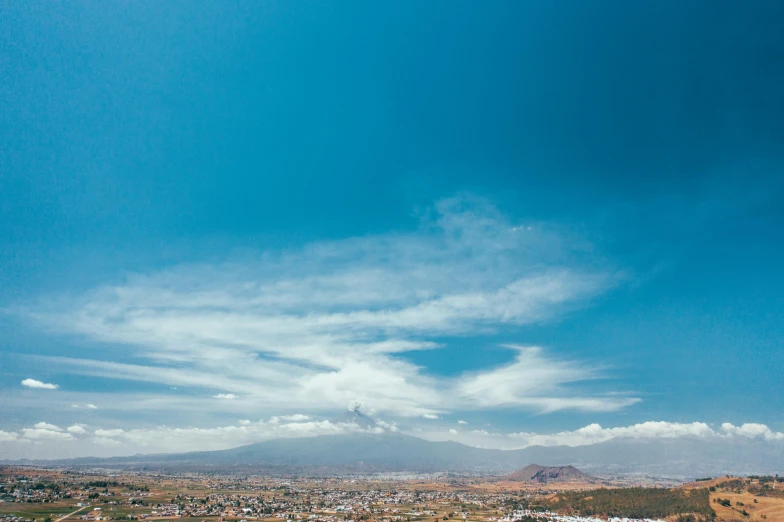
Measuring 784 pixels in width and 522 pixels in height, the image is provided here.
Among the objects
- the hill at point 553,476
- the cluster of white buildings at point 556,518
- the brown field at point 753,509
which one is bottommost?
the hill at point 553,476

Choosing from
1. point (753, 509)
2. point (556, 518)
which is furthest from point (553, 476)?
point (753, 509)

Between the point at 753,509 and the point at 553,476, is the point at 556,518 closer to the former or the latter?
the point at 753,509

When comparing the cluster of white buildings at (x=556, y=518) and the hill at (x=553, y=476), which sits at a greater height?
the cluster of white buildings at (x=556, y=518)

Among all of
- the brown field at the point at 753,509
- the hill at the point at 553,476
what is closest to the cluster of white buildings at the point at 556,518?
the brown field at the point at 753,509

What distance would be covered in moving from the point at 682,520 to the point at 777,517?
10666 mm

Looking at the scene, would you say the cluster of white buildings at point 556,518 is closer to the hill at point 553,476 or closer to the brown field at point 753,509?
the brown field at point 753,509

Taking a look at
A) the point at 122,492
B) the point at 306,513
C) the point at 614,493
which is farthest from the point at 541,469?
the point at 122,492

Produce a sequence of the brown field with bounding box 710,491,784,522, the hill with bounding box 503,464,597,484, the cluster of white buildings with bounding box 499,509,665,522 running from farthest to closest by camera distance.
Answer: the hill with bounding box 503,464,597,484 < the cluster of white buildings with bounding box 499,509,665,522 < the brown field with bounding box 710,491,784,522

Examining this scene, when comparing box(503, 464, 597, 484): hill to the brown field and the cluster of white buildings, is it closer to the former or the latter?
the cluster of white buildings

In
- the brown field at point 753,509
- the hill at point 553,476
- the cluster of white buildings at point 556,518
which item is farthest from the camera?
the hill at point 553,476

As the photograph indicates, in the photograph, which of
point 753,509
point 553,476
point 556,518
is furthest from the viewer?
point 553,476

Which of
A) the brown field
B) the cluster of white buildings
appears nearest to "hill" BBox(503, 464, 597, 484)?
the cluster of white buildings

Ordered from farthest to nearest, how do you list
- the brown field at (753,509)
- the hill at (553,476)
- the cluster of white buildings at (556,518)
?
the hill at (553,476)
the cluster of white buildings at (556,518)
the brown field at (753,509)

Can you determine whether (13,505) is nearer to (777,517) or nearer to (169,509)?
(169,509)
